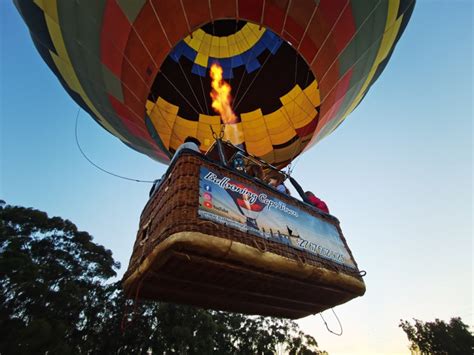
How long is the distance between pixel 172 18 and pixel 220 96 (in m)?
2.27

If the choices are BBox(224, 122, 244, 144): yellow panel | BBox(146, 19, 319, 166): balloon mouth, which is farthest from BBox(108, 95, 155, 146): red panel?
BBox(224, 122, 244, 144): yellow panel

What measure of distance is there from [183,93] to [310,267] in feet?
17.1

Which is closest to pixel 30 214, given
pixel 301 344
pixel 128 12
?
pixel 128 12

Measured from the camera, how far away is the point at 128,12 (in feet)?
13.2

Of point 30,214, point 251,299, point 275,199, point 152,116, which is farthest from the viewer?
point 30,214

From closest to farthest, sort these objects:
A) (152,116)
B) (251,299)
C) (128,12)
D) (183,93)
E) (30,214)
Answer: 1. (251,299)
2. (128,12)
3. (152,116)
4. (183,93)
5. (30,214)

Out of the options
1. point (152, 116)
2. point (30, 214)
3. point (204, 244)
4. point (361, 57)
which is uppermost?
point (30, 214)

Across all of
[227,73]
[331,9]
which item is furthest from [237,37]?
[331,9]

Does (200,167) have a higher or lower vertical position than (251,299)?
higher

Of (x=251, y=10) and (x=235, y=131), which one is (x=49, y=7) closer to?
(x=251, y=10)

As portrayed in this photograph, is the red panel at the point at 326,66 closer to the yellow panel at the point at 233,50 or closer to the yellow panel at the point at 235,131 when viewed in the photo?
the yellow panel at the point at 235,131

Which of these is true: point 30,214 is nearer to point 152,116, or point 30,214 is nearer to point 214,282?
point 152,116

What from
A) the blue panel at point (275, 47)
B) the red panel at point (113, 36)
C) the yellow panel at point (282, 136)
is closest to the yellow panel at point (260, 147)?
the yellow panel at point (282, 136)

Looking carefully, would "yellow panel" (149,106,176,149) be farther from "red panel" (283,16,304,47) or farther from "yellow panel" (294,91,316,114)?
"red panel" (283,16,304,47)
